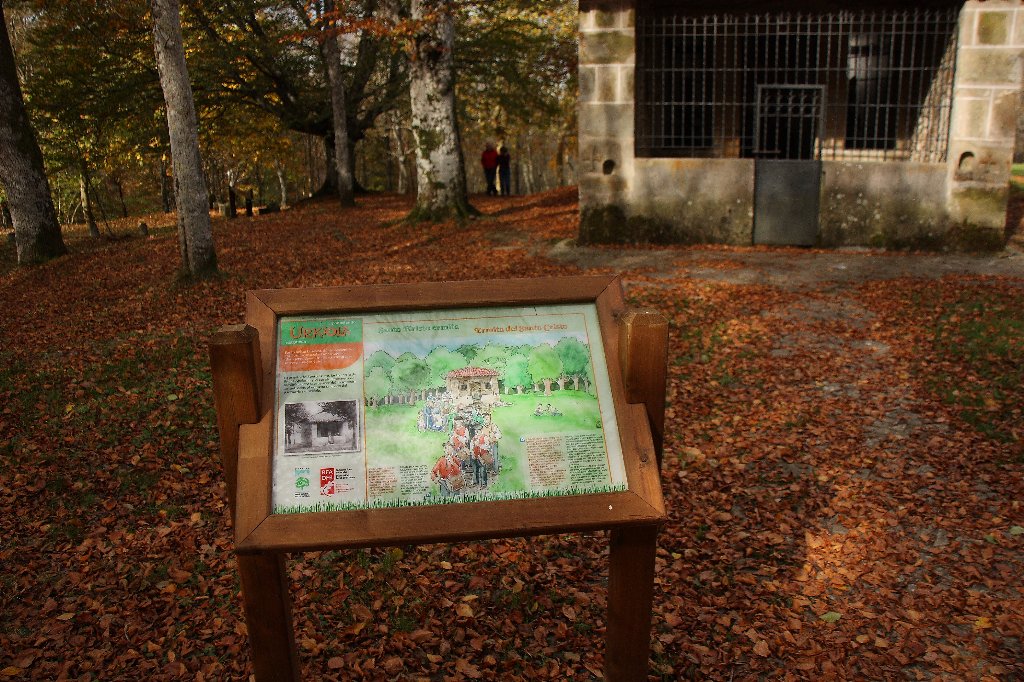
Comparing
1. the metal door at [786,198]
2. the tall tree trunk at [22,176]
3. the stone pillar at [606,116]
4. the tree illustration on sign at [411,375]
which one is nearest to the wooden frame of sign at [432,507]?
the tree illustration on sign at [411,375]

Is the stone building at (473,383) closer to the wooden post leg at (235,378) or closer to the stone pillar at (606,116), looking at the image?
the wooden post leg at (235,378)

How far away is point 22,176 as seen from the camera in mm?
13625

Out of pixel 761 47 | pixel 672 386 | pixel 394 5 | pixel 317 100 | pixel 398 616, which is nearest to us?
pixel 398 616

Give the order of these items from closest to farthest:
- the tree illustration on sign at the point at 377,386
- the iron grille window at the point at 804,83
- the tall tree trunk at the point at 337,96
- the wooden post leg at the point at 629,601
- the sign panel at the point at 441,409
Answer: the sign panel at the point at 441,409
the tree illustration on sign at the point at 377,386
the wooden post leg at the point at 629,601
the iron grille window at the point at 804,83
the tall tree trunk at the point at 337,96

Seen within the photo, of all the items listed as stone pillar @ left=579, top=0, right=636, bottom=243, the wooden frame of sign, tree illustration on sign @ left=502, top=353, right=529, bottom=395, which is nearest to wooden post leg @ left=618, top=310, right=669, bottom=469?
the wooden frame of sign

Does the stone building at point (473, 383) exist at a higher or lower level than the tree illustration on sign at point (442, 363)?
lower

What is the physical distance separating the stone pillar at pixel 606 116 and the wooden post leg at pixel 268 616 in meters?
11.0

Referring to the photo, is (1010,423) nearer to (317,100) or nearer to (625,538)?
(625,538)

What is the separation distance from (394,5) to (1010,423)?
1321cm

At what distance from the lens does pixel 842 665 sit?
12.2 ft

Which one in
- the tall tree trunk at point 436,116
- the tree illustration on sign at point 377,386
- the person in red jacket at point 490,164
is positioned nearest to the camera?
the tree illustration on sign at point 377,386

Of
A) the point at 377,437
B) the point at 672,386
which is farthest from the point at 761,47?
the point at 377,437

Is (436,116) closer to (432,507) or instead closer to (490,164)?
(490,164)

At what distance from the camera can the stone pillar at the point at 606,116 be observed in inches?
490
